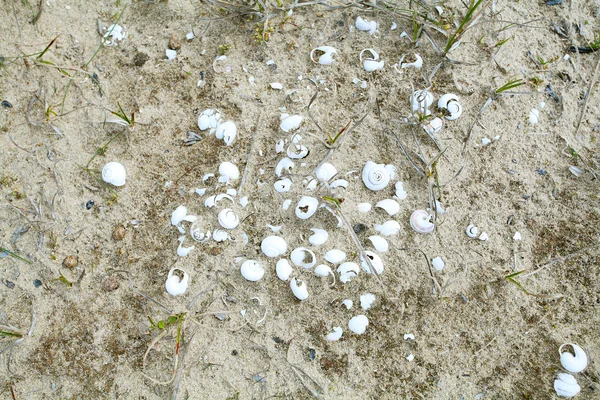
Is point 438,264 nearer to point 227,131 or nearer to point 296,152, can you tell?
point 296,152

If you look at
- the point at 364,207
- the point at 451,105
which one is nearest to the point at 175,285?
the point at 364,207

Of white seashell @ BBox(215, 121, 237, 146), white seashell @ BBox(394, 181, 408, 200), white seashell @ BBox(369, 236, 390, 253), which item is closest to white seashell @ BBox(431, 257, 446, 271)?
white seashell @ BBox(369, 236, 390, 253)

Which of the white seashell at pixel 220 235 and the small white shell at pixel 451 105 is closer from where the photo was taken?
the white seashell at pixel 220 235

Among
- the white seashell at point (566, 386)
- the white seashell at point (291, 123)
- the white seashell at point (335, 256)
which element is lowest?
the white seashell at point (566, 386)

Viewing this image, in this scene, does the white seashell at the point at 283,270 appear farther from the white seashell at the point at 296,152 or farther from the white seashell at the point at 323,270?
the white seashell at the point at 296,152

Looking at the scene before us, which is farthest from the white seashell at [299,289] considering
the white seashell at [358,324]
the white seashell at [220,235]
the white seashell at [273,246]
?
the white seashell at [220,235]

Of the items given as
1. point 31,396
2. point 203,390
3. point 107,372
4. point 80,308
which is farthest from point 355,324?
point 31,396
